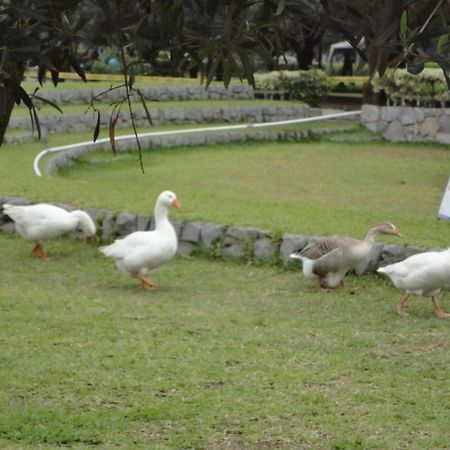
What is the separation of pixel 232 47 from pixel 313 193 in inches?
418

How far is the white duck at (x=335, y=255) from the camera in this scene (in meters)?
7.72

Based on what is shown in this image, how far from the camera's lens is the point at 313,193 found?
13539 mm

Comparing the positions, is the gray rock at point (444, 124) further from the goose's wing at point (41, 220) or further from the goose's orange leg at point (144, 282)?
the goose's orange leg at point (144, 282)

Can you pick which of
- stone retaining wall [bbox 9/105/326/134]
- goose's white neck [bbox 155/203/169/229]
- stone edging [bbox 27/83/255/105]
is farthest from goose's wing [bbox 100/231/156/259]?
stone edging [bbox 27/83/255/105]

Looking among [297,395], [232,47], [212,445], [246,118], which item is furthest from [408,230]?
[246,118]

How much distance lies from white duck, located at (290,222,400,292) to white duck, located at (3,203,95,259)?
223cm

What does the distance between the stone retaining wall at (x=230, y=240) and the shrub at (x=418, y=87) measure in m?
12.2

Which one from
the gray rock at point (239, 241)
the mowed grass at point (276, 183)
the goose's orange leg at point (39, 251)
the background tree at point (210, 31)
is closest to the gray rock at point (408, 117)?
the mowed grass at point (276, 183)

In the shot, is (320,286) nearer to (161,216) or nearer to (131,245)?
(161,216)

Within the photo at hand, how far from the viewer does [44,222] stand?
30.1 ft

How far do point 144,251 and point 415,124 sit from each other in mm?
14423

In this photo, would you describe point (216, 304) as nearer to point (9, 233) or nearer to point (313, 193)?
point (9, 233)

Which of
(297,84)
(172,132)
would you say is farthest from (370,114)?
(172,132)

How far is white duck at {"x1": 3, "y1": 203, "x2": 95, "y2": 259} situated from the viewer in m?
9.17
